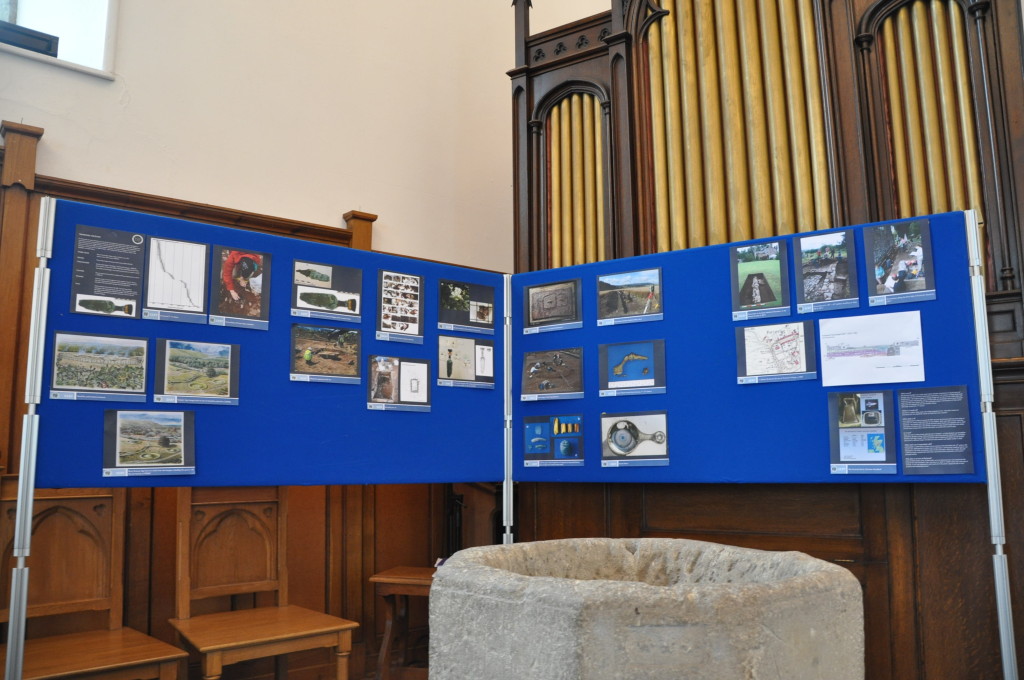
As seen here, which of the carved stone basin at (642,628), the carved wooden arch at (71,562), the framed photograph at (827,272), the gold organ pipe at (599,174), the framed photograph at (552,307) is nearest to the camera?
the carved stone basin at (642,628)

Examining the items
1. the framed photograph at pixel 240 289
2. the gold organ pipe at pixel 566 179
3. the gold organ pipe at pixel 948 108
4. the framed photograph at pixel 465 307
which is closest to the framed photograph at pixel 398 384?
the framed photograph at pixel 465 307

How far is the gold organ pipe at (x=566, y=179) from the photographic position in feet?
13.2

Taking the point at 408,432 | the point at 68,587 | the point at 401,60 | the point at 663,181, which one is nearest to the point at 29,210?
the point at 68,587

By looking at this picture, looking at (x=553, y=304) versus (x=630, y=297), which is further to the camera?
(x=553, y=304)

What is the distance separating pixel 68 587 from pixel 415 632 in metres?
1.89

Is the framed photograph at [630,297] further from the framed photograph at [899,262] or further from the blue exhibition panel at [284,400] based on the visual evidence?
the framed photograph at [899,262]

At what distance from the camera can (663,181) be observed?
3.72 m

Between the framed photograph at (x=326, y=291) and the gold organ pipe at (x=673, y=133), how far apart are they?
1419 millimetres

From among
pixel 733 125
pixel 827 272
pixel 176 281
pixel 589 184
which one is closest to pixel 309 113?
pixel 589 184

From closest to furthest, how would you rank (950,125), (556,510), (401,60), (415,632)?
(950,125) < (556,510) < (415,632) < (401,60)

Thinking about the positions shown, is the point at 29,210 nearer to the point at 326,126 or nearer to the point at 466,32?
the point at 326,126

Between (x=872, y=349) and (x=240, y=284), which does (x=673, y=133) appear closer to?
(x=872, y=349)

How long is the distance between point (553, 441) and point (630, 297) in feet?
2.37

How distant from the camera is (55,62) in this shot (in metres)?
3.70
